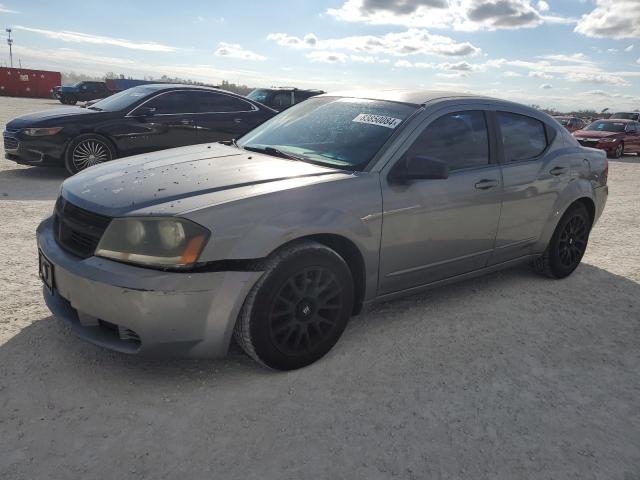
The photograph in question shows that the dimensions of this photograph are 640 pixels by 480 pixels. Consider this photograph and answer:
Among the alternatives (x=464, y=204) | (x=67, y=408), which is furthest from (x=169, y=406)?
(x=464, y=204)

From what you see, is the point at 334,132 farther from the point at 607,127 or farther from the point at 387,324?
the point at 607,127

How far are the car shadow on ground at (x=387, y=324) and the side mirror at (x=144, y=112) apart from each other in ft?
17.6

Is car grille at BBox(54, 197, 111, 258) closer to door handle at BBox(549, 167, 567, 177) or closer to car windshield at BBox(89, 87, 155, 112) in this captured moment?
door handle at BBox(549, 167, 567, 177)

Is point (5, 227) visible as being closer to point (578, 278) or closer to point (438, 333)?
point (438, 333)

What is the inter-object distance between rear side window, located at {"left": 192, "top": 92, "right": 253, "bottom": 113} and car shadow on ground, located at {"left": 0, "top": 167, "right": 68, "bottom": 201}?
2.43m

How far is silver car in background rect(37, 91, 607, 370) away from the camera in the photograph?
2508mm

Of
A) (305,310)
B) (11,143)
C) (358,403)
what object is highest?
(11,143)

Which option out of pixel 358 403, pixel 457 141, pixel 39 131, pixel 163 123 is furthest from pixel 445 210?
pixel 39 131

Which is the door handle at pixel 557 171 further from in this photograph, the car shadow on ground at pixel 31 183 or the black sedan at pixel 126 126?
the car shadow on ground at pixel 31 183

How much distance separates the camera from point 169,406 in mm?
2549

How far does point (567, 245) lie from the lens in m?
4.64

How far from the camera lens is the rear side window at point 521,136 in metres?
3.97

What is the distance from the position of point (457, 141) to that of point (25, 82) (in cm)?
4314

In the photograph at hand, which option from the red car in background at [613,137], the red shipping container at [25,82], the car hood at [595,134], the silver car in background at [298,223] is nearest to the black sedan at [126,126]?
the silver car in background at [298,223]
